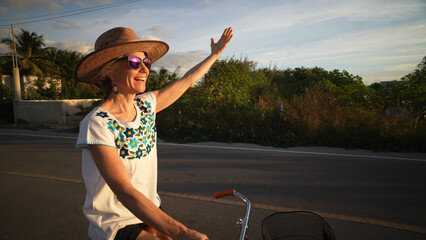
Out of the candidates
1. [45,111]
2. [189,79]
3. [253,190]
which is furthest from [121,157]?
[45,111]

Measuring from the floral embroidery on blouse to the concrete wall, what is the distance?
64.1 feet

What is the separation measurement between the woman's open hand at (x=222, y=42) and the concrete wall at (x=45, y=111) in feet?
62.9

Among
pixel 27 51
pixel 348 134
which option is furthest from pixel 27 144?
pixel 27 51

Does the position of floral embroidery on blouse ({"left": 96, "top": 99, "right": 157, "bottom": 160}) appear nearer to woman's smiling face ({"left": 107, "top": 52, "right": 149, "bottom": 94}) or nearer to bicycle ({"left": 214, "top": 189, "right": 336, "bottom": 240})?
woman's smiling face ({"left": 107, "top": 52, "right": 149, "bottom": 94})

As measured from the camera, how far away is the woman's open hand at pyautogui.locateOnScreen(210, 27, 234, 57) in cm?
237

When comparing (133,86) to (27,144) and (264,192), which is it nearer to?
(264,192)

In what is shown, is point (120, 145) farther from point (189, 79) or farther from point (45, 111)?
point (45, 111)

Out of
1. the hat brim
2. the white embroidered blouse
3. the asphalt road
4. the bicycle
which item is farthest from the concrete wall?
the bicycle

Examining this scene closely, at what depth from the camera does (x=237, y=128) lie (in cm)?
974

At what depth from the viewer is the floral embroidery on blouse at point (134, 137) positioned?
1521mm

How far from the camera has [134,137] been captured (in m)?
1.60

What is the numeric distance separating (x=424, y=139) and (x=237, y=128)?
533cm

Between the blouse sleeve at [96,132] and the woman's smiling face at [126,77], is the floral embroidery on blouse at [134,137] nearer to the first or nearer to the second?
the blouse sleeve at [96,132]

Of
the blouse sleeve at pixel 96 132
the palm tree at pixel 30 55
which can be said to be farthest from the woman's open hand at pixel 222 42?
the palm tree at pixel 30 55
